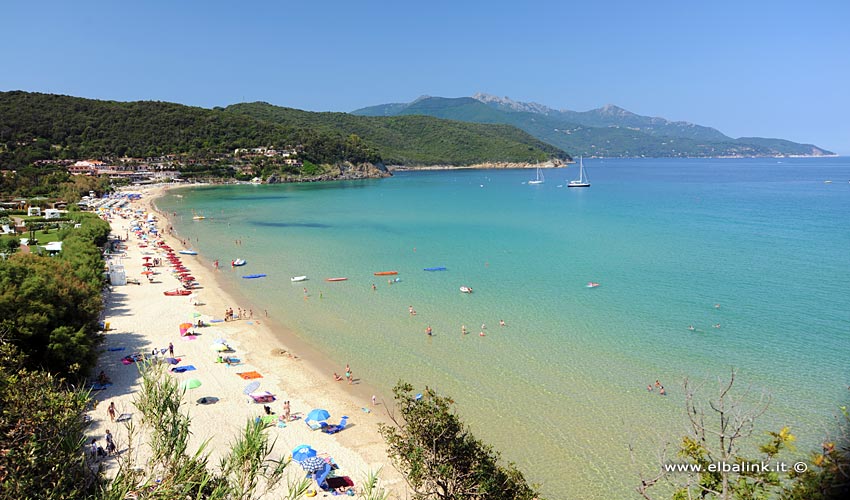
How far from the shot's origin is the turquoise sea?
18.4 meters

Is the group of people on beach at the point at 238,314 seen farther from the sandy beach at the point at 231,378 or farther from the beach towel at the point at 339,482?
the beach towel at the point at 339,482

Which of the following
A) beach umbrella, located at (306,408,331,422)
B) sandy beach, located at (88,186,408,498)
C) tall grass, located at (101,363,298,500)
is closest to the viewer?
tall grass, located at (101,363,298,500)

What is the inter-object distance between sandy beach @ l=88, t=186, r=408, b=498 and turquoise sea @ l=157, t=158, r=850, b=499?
1.77 m

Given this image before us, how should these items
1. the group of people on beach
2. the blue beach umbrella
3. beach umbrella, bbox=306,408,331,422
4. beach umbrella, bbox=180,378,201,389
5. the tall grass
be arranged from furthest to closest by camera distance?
the group of people on beach
beach umbrella, bbox=180,378,201,389
beach umbrella, bbox=306,408,331,422
the blue beach umbrella
the tall grass

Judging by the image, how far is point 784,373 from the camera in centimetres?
2195

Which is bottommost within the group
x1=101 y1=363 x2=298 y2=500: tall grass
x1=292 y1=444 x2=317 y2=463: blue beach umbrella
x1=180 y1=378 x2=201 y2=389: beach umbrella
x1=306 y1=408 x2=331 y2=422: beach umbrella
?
x1=306 y1=408 x2=331 y2=422: beach umbrella

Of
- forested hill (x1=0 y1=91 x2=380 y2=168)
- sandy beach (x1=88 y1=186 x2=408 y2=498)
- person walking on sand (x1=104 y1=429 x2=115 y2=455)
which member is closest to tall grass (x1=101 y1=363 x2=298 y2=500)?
sandy beach (x1=88 y1=186 x2=408 y2=498)

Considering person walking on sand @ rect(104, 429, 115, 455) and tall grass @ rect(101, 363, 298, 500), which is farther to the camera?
person walking on sand @ rect(104, 429, 115, 455)

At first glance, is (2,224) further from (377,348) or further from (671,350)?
(671,350)

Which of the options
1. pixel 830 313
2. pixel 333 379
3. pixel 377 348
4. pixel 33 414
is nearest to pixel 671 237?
pixel 830 313

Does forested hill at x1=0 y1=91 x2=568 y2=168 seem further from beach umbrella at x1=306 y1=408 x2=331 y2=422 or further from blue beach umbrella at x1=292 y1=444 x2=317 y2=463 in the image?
blue beach umbrella at x1=292 y1=444 x2=317 y2=463

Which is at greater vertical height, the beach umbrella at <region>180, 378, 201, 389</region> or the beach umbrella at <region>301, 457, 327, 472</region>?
the beach umbrella at <region>180, 378, 201, 389</region>

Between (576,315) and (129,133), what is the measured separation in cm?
15852

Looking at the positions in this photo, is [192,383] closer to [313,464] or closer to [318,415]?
[318,415]
